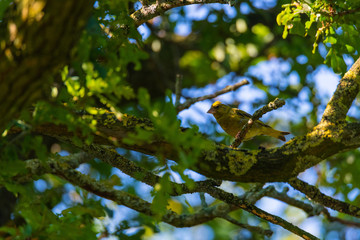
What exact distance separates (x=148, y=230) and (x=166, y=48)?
155 inches

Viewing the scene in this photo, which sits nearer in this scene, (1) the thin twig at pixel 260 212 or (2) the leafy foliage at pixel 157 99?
(2) the leafy foliage at pixel 157 99

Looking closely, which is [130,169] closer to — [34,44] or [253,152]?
[253,152]

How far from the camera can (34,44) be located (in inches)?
73.3

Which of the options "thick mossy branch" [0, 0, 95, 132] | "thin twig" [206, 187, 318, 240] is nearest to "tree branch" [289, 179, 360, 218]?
"thin twig" [206, 187, 318, 240]

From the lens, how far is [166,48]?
846 cm

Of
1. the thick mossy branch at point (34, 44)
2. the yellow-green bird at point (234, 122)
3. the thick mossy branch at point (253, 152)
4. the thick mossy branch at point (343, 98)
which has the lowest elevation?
the thick mossy branch at point (34, 44)

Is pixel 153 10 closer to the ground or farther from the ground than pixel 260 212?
farther from the ground

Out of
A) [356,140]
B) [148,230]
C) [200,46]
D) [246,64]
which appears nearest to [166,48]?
[200,46]

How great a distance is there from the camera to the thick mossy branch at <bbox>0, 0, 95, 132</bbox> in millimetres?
1833

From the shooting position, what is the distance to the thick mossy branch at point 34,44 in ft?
6.01

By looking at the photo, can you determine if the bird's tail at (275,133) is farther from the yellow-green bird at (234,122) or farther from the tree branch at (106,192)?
the tree branch at (106,192)

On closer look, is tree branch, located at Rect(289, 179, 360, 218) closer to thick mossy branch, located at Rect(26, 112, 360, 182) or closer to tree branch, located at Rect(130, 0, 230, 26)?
thick mossy branch, located at Rect(26, 112, 360, 182)

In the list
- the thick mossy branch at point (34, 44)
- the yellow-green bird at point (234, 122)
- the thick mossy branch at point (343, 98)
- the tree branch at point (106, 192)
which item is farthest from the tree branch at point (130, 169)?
the yellow-green bird at point (234, 122)

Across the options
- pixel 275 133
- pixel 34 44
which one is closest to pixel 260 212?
pixel 34 44
